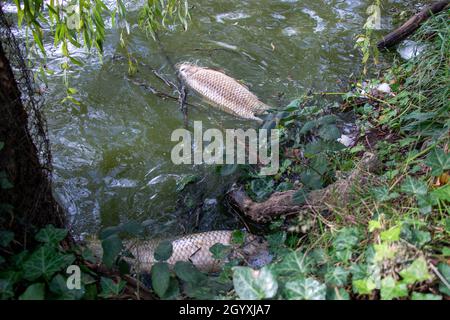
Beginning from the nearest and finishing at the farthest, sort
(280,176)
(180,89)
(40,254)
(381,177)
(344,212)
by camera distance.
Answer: (40,254)
(344,212)
(381,177)
(280,176)
(180,89)

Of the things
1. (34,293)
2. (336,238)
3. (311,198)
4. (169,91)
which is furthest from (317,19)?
(34,293)

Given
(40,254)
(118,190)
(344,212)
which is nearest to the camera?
(40,254)

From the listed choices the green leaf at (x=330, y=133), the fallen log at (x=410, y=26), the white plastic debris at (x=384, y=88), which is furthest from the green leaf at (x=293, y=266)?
the fallen log at (x=410, y=26)

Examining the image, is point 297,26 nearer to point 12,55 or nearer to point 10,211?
point 12,55

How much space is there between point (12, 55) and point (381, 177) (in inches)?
89.9

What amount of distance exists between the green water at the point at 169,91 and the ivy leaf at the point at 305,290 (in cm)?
147

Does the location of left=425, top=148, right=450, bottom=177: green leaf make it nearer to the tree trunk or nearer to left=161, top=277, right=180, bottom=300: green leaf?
left=161, top=277, right=180, bottom=300: green leaf

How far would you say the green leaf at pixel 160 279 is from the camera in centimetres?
216

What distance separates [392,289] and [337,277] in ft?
0.80

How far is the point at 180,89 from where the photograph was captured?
550cm

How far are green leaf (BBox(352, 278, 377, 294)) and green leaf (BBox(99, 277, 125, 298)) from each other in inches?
40.7

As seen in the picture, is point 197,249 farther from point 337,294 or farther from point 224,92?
point 224,92

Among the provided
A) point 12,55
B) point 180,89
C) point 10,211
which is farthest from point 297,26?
point 10,211

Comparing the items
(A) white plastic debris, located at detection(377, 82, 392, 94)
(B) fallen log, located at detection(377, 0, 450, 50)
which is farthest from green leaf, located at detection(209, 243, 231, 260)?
(B) fallen log, located at detection(377, 0, 450, 50)
